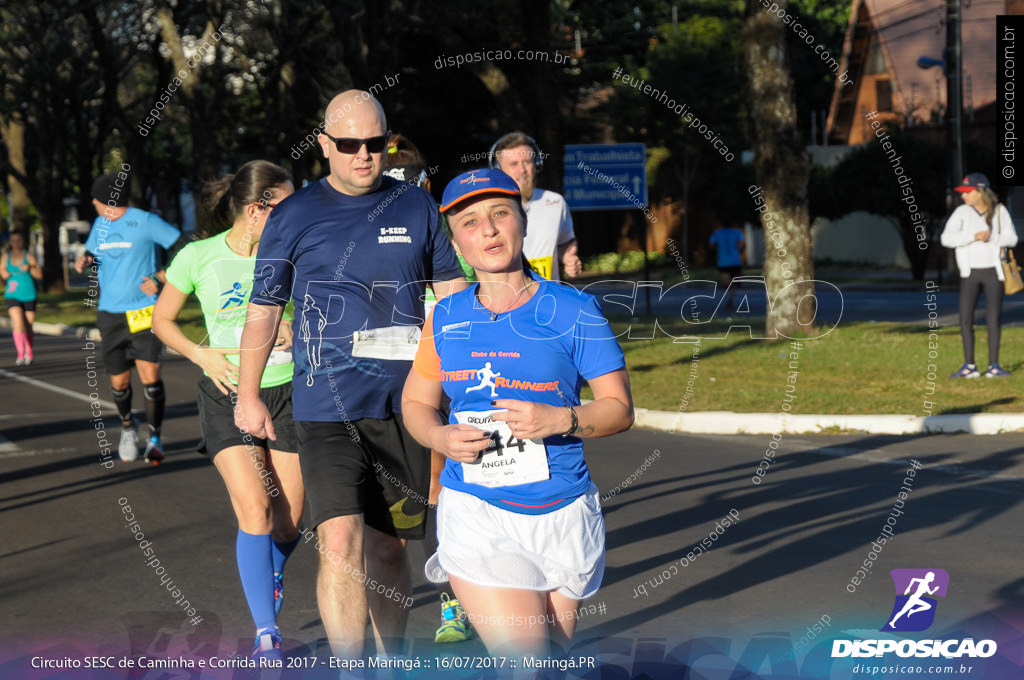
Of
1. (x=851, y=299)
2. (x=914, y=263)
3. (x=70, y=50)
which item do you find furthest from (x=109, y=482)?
(x=70, y=50)

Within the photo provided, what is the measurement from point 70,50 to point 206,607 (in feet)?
121

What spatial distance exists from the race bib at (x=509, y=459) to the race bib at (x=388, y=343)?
1.09 meters

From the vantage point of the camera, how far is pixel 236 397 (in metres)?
5.06

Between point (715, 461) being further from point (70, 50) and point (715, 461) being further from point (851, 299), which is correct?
point (70, 50)

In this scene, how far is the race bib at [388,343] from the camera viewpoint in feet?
14.5

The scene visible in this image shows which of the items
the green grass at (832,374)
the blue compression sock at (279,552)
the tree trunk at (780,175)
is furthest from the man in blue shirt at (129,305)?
the tree trunk at (780,175)

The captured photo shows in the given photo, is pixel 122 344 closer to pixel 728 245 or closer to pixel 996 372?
pixel 996 372

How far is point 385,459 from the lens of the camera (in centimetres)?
450

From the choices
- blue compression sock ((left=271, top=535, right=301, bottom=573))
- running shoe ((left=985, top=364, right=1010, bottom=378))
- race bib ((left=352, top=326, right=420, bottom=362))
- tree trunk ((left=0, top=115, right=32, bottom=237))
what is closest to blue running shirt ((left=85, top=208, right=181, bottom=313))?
blue compression sock ((left=271, top=535, right=301, bottom=573))

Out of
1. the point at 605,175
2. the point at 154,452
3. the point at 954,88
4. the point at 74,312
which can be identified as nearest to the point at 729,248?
the point at 605,175

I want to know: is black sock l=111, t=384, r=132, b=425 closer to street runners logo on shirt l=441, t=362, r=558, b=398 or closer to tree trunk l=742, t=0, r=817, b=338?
street runners logo on shirt l=441, t=362, r=558, b=398

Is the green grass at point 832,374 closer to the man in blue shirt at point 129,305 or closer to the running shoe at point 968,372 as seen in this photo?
the running shoe at point 968,372

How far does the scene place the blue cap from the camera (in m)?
3.46

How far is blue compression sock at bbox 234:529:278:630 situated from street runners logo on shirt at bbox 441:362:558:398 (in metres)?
1.85
